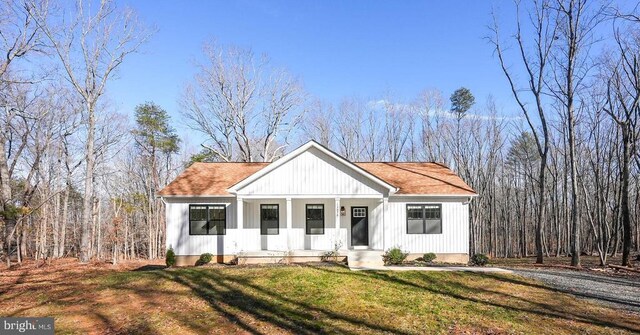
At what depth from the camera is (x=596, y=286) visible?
12.0 m

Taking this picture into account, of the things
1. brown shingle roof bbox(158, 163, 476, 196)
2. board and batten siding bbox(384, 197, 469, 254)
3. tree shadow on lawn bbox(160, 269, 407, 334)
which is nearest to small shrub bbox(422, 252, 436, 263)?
board and batten siding bbox(384, 197, 469, 254)

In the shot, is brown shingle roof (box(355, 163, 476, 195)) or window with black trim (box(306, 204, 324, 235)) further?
window with black trim (box(306, 204, 324, 235))

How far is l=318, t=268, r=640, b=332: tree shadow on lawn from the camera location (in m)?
8.51

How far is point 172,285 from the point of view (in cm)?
1177

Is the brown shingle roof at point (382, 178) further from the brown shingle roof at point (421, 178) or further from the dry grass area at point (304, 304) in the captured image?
the dry grass area at point (304, 304)

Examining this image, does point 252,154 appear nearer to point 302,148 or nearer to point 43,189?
point 43,189

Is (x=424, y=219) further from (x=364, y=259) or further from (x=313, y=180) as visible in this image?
(x=313, y=180)

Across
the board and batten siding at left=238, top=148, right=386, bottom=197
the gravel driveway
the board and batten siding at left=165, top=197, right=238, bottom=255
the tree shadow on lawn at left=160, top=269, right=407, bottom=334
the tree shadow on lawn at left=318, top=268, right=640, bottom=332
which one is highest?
the board and batten siding at left=238, top=148, right=386, bottom=197

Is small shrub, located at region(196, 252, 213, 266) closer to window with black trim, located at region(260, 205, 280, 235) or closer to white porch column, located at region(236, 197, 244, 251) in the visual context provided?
white porch column, located at region(236, 197, 244, 251)

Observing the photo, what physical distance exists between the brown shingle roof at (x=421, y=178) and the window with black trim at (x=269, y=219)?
16.3 feet

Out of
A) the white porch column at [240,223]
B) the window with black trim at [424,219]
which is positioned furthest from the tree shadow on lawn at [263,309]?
the window with black trim at [424,219]

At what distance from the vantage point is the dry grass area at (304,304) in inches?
325

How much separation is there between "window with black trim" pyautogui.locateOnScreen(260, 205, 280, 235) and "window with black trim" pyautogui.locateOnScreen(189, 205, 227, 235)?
66.8 inches

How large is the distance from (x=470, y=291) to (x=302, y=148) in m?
8.78
